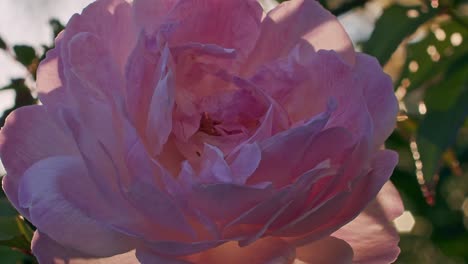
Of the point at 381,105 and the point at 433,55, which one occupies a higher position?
the point at 381,105

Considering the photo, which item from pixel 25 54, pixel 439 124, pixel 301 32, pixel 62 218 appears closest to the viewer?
pixel 62 218

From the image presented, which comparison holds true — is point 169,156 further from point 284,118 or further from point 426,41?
point 426,41

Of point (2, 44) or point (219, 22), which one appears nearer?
point (219, 22)

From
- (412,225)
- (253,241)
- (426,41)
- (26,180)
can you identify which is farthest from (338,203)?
(412,225)

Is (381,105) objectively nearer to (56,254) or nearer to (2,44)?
(56,254)

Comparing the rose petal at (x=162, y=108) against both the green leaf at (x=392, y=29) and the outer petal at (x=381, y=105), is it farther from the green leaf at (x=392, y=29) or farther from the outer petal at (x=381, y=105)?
the green leaf at (x=392, y=29)

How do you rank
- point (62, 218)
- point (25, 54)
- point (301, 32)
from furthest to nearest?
point (25, 54) < point (301, 32) < point (62, 218)

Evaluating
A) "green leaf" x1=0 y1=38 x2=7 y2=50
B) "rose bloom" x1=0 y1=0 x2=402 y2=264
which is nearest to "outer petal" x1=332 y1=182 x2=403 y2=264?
"rose bloom" x1=0 y1=0 x2=402 y2=264

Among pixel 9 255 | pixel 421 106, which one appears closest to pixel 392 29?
pixel 421 106
